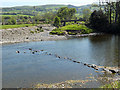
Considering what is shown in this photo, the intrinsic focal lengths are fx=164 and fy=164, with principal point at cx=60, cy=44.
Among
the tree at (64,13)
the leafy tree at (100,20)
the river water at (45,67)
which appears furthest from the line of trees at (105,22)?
the tree at (64,13)

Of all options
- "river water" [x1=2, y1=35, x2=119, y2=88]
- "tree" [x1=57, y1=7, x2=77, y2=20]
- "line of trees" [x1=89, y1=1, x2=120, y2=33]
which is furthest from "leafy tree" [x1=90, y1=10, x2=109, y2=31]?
"tree" [x1=57, y1=7, x2=77, y2=20]

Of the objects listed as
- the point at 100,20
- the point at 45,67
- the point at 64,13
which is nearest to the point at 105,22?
the point at 100,20

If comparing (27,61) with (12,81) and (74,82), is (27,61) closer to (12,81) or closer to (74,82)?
(12,81)

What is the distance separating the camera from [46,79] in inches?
981

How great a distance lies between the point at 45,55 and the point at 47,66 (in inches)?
349

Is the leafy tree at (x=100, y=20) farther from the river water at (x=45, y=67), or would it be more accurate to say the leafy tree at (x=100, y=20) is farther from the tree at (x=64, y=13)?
the tree at (x=64, y=13)

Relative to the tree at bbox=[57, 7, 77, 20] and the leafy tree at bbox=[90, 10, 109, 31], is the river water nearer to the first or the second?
the leafy tree at bbox=[90, 10, 109, 31]

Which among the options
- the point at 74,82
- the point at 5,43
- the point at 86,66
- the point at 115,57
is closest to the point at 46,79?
the point at 74,82

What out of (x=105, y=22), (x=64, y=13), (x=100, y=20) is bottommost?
(x=105, y=22)

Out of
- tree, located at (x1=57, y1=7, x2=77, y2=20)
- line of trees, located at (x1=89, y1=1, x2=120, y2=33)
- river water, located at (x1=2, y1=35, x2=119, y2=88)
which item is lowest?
river water, located at (x1=2, y1=35, x2=119, y2=88)

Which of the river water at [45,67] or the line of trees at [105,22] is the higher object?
the line of trees at [105,22]

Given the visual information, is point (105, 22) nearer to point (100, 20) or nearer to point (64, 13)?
point (100, 20)

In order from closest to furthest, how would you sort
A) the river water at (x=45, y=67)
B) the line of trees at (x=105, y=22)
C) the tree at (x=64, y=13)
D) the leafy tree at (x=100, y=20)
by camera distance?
the river water at (x=45, y=67) → the line of trees at (x=105, y=22) → the leafy tree at (x=100, y=20) → the tree at (x=64, y=13)

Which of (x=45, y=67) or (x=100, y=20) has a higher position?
(x=100, y=20)
